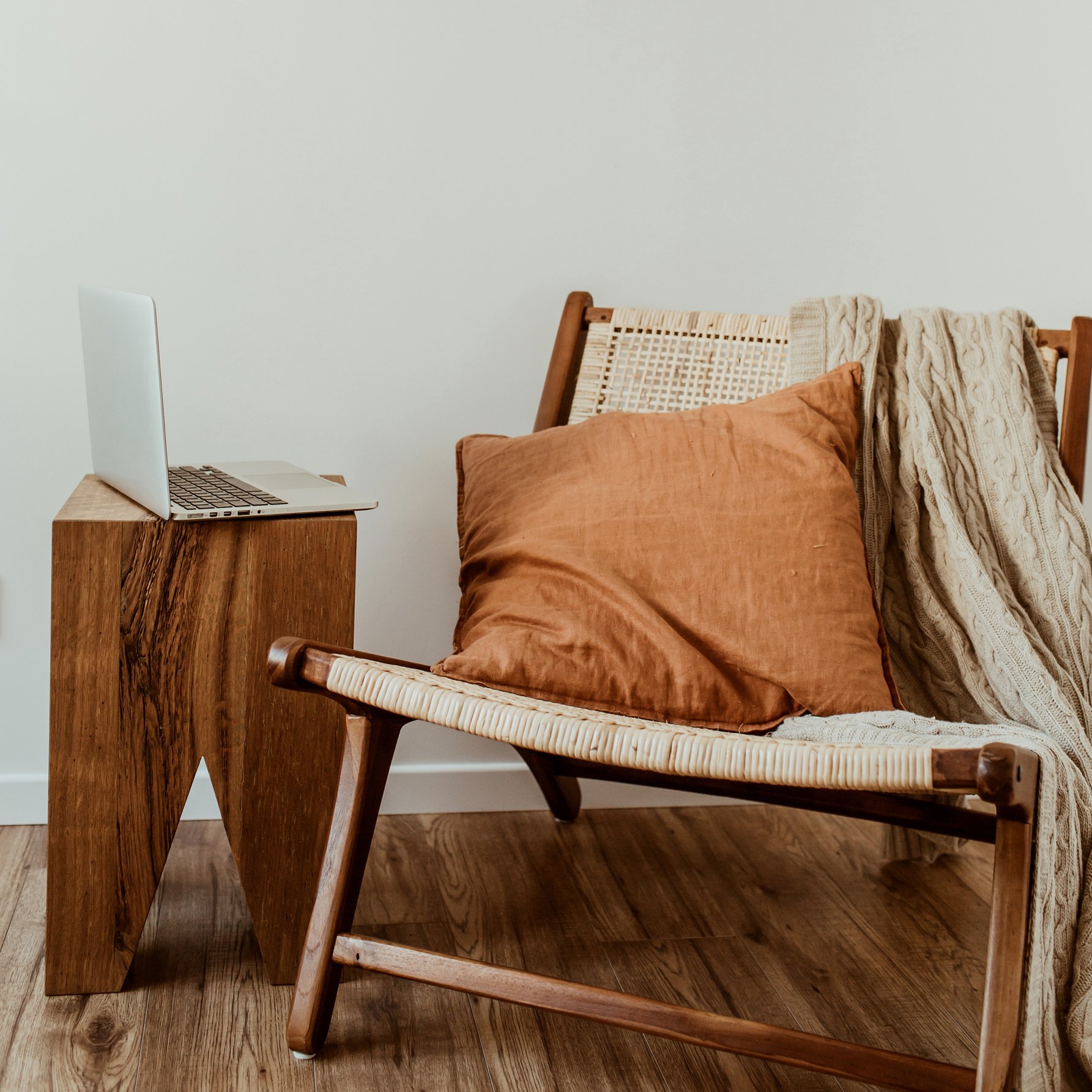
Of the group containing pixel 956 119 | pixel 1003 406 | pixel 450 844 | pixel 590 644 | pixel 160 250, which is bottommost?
pixel 450 844

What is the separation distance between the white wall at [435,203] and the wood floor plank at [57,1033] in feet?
1.21

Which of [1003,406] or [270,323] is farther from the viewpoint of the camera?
[270,323]

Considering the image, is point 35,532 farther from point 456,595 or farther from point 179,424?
point 456,595

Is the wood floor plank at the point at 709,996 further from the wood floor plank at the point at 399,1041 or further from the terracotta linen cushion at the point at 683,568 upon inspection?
the terracotta linen cushion at the point at 683,568

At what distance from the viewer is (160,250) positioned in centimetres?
138

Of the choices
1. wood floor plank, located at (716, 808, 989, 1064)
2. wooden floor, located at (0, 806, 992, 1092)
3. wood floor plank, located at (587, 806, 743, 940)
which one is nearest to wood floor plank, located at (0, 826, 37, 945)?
wooden floor, located at (0, 806, 992, 1092)

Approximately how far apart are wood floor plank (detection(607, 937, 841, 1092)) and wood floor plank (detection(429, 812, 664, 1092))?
0.9 inches

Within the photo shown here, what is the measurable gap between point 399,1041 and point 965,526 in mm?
821

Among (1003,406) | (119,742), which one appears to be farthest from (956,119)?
Result: (119,742)

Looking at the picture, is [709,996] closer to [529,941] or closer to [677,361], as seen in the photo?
[529,941]

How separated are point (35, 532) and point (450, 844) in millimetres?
686

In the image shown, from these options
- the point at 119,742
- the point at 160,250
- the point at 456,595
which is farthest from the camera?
the point at 456,595

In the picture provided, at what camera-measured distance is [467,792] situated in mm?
1570

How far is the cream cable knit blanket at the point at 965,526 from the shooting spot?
43.8 inches
